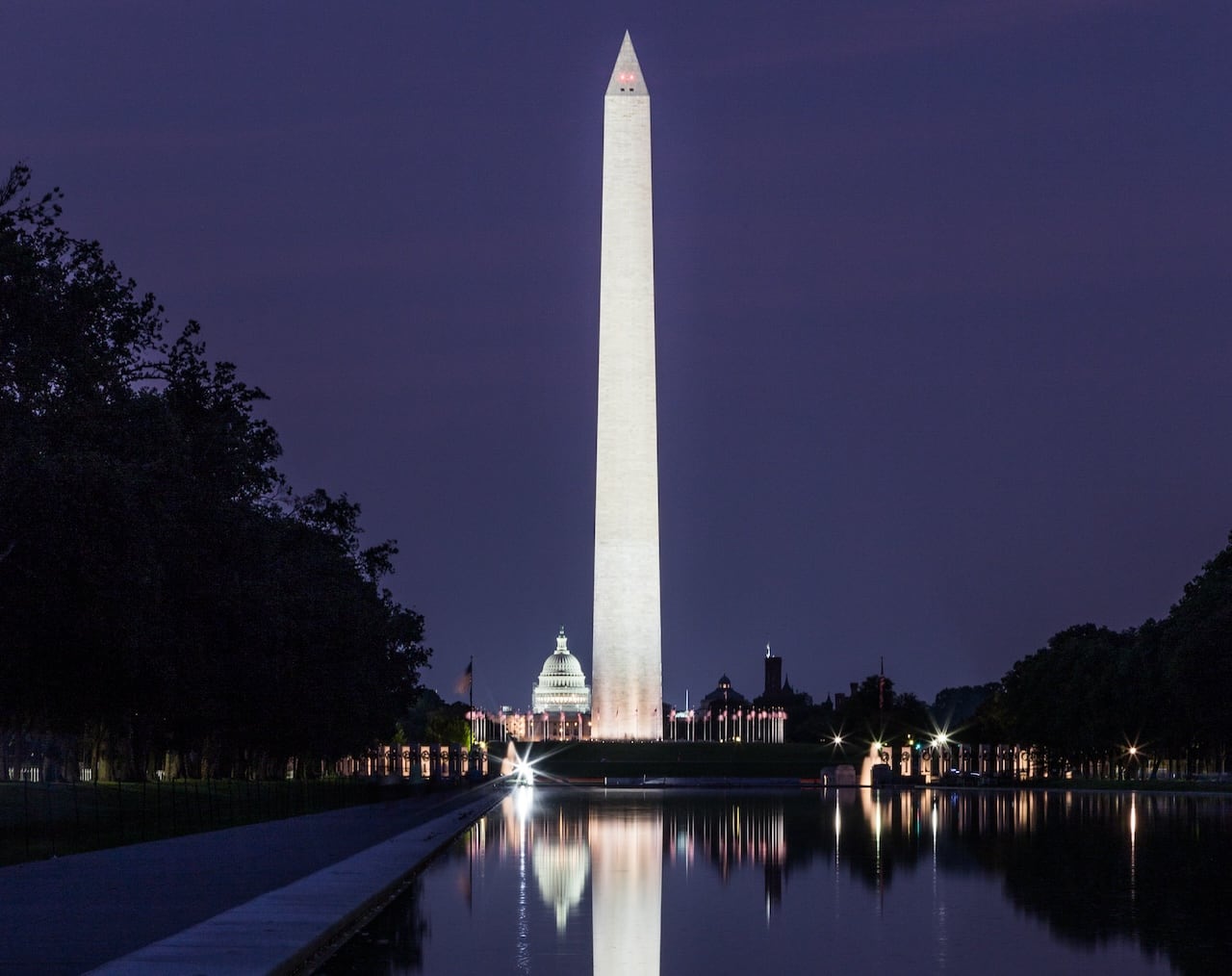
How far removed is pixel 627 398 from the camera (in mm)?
109625

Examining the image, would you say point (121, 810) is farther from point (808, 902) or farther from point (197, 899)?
point (808, 902)

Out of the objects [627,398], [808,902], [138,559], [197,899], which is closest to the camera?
[197,899]

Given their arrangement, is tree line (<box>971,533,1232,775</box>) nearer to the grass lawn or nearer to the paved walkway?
the grass lawn

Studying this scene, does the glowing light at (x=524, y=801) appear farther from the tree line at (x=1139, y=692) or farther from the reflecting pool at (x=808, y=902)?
the tree line at (x=1139, y=692)

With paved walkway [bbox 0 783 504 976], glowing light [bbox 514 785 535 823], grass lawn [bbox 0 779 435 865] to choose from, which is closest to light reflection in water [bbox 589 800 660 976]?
paved walkway [bbox 0 783 504 976]

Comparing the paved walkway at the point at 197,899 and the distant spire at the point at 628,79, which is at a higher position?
the distant spire at the point at 628,79

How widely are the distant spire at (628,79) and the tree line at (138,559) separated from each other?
45790 millimetres

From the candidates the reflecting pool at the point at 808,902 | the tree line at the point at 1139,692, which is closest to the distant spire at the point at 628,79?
the tree line at the point at 1139,692

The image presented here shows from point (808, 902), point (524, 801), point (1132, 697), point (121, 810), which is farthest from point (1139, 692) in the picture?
point (808, 902)

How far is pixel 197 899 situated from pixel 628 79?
92436 millimetres

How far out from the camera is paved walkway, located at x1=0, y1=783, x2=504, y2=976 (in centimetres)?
1518

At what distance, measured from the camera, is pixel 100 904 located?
781 inches

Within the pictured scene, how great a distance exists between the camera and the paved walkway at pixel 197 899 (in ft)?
49.8

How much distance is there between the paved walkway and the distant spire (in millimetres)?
77800
